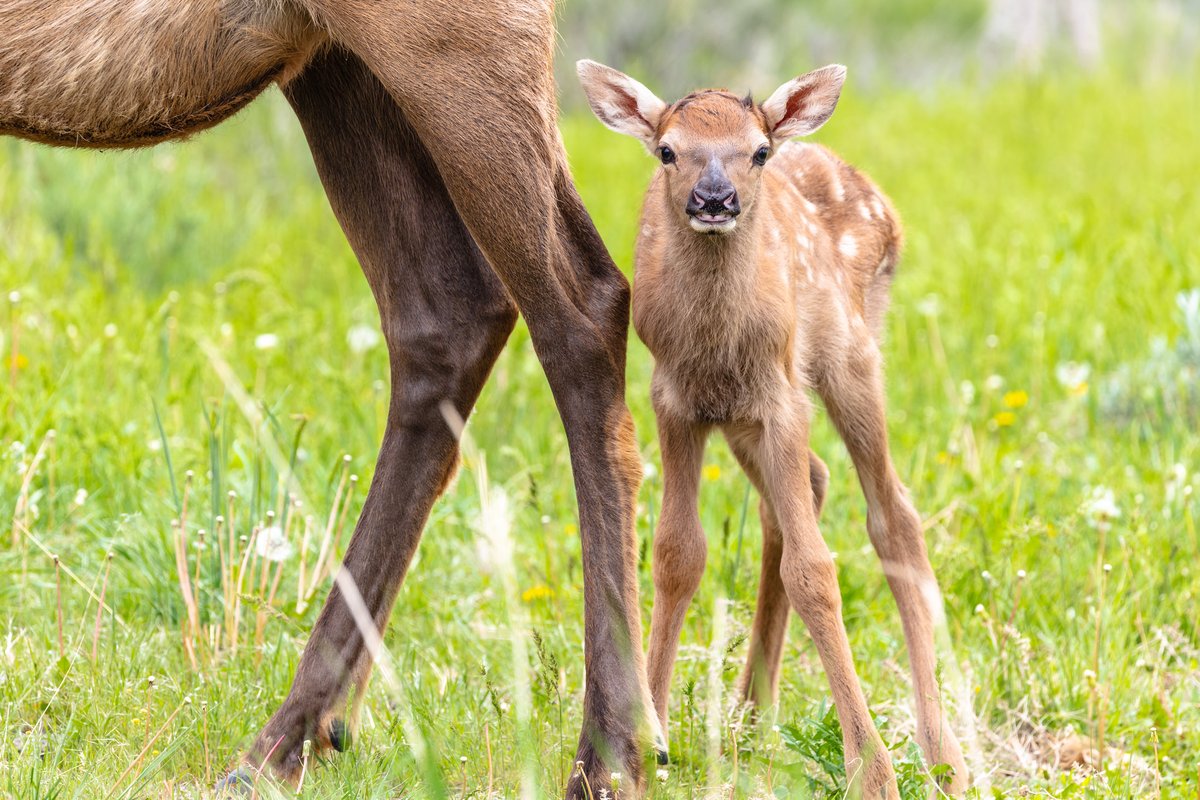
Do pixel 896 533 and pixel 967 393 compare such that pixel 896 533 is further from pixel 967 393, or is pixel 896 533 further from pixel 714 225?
pixel 967 393

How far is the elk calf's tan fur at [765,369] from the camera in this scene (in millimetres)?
3379

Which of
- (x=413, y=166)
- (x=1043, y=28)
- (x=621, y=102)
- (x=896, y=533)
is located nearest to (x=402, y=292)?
(x=413, y=166)

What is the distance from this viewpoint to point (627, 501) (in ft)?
11.8

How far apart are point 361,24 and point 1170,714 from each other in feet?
8.89

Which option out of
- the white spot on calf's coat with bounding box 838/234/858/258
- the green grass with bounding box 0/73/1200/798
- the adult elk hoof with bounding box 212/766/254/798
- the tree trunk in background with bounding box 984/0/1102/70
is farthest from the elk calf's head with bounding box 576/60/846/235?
the tree trunk in background with bounding box 984/0/1102/70

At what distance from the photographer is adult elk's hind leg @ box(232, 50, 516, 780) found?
→ 12.7ft

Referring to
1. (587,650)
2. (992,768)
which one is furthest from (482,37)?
(992,768)

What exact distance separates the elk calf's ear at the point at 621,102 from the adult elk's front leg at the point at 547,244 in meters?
0.10

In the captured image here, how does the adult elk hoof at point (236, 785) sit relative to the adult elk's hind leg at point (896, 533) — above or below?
below

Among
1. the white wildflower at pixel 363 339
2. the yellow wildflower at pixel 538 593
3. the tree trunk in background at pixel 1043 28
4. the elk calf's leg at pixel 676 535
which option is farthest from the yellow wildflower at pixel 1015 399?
the tree trunk in background at pixel 1043 28

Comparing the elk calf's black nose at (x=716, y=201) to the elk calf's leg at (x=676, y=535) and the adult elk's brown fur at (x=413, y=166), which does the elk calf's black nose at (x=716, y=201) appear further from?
the elk calf's leg at (x=676, y=535)

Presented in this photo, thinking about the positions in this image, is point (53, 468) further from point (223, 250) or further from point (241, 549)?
point (223, 250)

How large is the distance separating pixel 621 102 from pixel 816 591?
123 centimetres

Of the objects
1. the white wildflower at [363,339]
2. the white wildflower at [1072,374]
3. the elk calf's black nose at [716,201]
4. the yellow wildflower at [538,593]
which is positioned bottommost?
the yellow wildflower at [538,593]
